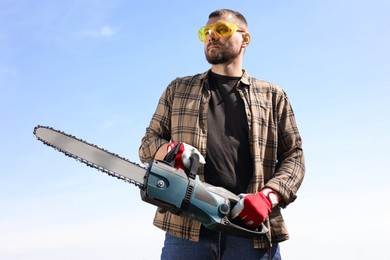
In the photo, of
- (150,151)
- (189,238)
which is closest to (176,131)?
(150,151)

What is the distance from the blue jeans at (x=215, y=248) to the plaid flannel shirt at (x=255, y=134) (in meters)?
0.07

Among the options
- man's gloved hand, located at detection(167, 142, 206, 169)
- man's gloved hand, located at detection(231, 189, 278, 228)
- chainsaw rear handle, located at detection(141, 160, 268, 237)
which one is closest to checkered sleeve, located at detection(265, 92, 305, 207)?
man's gloved hand, located at detection(231, 189, 278, 228)

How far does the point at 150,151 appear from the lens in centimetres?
427

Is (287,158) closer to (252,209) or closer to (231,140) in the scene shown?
(231,140)

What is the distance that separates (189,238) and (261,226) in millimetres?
577

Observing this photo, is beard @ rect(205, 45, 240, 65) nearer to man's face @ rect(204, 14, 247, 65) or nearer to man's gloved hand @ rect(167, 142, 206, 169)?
man's face @ rect(204, 14, 247, 65)

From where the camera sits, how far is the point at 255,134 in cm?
437

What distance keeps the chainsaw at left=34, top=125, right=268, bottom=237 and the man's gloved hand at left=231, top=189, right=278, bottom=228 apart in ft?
0.20

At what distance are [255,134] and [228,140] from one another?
24cm

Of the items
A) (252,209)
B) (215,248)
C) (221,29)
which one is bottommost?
(215,248)

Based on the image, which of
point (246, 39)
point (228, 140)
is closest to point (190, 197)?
point (228, 140)

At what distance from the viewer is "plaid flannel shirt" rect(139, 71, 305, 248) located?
4223mm

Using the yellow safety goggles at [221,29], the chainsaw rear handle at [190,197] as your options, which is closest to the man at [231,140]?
the yellow safety goggles at [221,29]

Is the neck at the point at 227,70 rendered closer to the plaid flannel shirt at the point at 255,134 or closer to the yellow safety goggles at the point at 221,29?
the plaid flannel shirt at the point at 255,134
